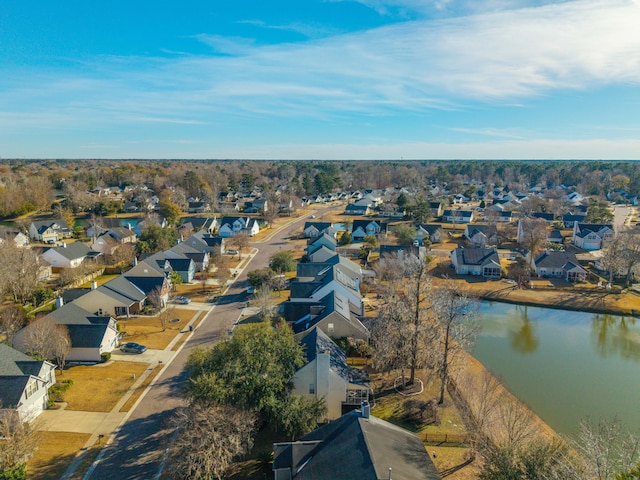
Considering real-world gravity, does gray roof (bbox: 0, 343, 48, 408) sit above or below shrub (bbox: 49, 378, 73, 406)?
above

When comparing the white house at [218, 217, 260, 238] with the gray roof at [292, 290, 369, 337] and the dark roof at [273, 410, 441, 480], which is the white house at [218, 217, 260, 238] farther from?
the dark roof at [273, 410, 441, 480]

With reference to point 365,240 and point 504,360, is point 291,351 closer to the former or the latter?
point 504,360

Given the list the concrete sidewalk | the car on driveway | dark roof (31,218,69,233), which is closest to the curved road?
the concrete sidewalk

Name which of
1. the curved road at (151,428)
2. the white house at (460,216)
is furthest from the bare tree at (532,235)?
the curved road at (151,428)

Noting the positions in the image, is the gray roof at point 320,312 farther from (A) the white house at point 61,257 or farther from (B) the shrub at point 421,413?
(A) the white house at point 61,257

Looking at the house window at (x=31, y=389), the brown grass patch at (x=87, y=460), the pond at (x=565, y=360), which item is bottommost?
the pond at (x=565, y=360)

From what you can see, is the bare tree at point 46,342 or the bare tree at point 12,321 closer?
the bare tree at point 46,342

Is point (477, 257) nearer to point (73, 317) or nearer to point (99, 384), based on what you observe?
point (99, 384)
